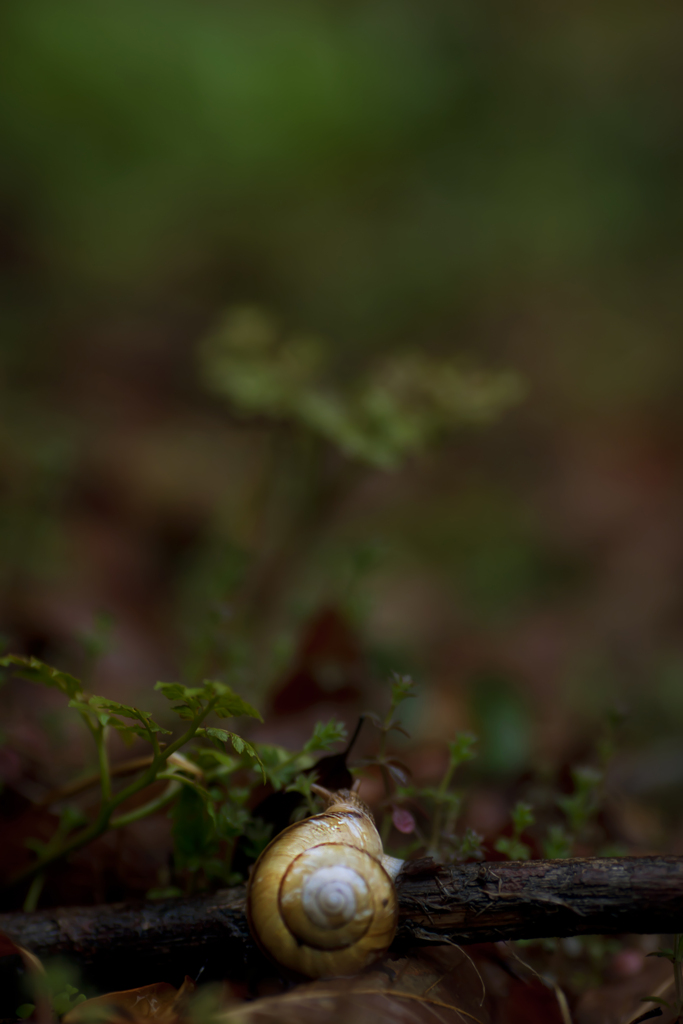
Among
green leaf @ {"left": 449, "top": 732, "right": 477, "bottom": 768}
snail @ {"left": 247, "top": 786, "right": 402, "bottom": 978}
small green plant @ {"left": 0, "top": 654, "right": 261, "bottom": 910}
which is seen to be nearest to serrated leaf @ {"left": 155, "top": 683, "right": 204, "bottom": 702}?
small green plant @ {"left": 0, "top": 654, "right": 261, "bottom": 910}

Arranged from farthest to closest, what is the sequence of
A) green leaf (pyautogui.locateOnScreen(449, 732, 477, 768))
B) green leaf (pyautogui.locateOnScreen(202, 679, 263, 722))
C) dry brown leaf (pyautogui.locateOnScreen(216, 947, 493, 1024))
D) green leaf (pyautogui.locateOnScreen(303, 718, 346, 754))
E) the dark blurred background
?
1. the dark blurred background
2. green leaf (pyautogui.locateOnScreen(449, 732, 477, 768))
3. green leaf (pyautogui.locateOnScreen(303, 718, 346, 754))
4. green leaf (pyautogui.locateOnScreen(202, 679, 263, 722))
5. dry brown leaf (pyautogui.locateOnScreen(216, 947, 493, 1024))

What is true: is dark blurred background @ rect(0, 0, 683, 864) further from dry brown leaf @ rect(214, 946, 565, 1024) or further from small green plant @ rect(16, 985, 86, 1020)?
small green plant @ rect(16, 985, 86, 1020)

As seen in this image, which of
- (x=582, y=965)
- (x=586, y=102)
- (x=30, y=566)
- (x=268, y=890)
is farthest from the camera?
(x=586, y=102)

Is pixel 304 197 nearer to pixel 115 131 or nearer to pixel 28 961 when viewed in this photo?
pixel 115 131

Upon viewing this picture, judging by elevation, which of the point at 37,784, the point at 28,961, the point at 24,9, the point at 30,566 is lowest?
the point at 28,961

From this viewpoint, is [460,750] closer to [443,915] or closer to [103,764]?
[443,915]

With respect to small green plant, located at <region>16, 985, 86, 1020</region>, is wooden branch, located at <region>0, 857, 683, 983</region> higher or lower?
higher

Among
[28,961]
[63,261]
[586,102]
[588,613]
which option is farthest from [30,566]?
[586,102]

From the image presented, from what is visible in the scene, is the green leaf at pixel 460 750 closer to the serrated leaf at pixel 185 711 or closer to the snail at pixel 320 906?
the snail at pixel 320 906
